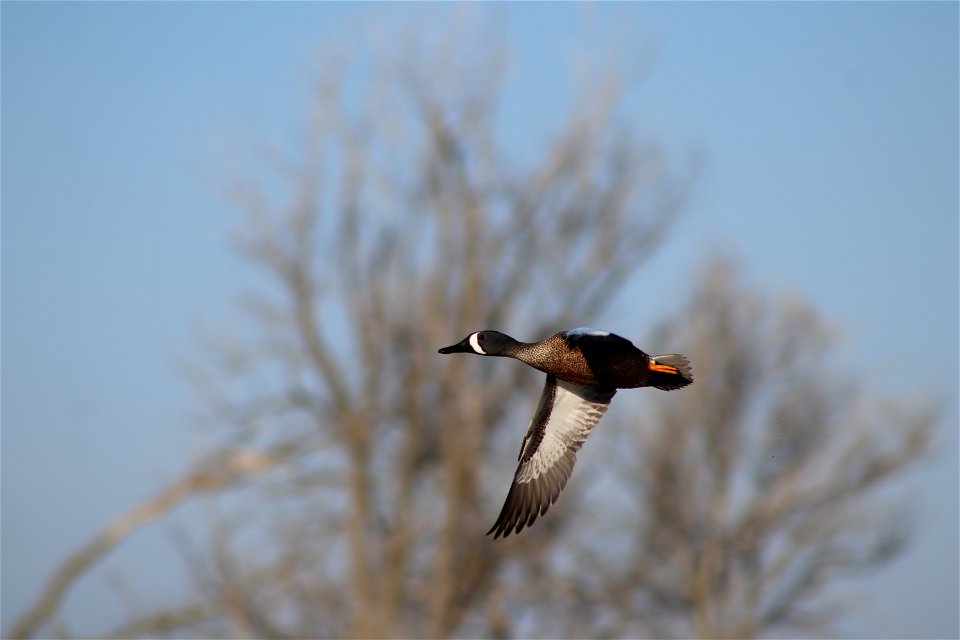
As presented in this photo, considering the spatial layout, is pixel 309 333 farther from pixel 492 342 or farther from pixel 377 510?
pixel 492 342

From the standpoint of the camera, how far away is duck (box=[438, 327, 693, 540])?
4562 mm

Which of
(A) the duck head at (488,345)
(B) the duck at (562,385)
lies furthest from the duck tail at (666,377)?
(A) the duck head at (488,345)

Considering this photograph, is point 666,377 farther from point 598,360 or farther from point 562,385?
point 562,385

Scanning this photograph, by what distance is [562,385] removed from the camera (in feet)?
17.3

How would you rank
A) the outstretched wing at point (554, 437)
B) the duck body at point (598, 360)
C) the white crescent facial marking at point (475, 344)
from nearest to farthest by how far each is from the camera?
the duck body at point (598, 360), the white crescent facial marking at point (475, 344), the outstretched wing at point (554, 437)

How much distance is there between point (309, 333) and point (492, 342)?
9.19 m

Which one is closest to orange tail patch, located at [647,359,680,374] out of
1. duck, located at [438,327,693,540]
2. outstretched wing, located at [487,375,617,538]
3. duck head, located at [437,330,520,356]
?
duck, located at [438,327,693,540]

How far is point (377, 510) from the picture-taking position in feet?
45.9

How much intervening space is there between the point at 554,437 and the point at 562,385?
0.22 metres

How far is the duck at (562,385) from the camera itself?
4.56m

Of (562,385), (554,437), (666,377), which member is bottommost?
(666,377)

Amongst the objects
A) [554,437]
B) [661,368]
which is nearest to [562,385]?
[554,437]

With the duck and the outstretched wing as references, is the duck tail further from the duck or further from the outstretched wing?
the outstretched wing

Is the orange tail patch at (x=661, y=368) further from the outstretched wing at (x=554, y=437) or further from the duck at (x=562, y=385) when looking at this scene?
the outstretched wing at (x=554, y=437)
